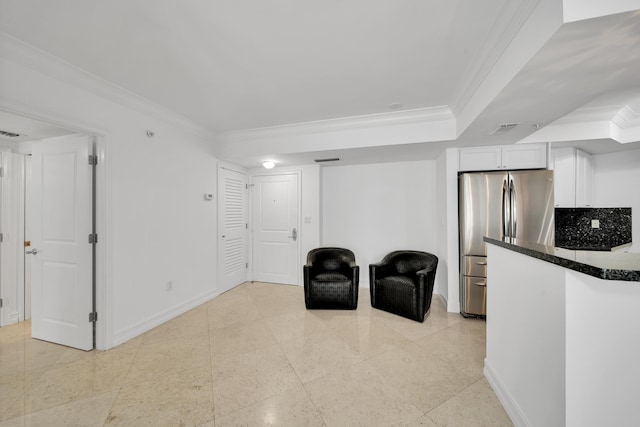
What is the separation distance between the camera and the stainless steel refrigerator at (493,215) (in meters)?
2.94

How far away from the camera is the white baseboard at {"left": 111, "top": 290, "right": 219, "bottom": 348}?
8.21 ft

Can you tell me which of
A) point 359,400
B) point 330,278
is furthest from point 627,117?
point 359,400

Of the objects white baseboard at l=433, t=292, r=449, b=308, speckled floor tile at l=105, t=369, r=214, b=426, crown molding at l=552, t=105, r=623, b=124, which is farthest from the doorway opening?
crown molding at l=552, t=105, r=623, b=124

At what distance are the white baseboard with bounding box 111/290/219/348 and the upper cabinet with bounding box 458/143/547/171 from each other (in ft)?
13.1

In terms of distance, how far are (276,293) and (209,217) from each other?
160cm

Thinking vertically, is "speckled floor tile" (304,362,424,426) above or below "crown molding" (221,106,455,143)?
below

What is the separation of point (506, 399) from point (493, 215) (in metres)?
2.04

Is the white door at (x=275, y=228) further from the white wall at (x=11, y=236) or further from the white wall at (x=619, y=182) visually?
A: the white wall at (x=619, y=182)

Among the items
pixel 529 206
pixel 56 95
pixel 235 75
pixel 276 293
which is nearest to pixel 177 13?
pixel 235 75

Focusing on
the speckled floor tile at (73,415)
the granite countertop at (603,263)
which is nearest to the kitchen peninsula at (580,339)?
the granite countertop at (603,263)

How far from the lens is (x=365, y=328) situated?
283cm

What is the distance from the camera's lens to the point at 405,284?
3.06m

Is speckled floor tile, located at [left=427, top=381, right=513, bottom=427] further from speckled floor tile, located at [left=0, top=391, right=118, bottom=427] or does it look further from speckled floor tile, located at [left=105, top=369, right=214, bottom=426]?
speckled floor tile, located at [left=0, top=391, right=118, bottom=427]

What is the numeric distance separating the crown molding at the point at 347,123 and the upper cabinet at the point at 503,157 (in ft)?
1.97
